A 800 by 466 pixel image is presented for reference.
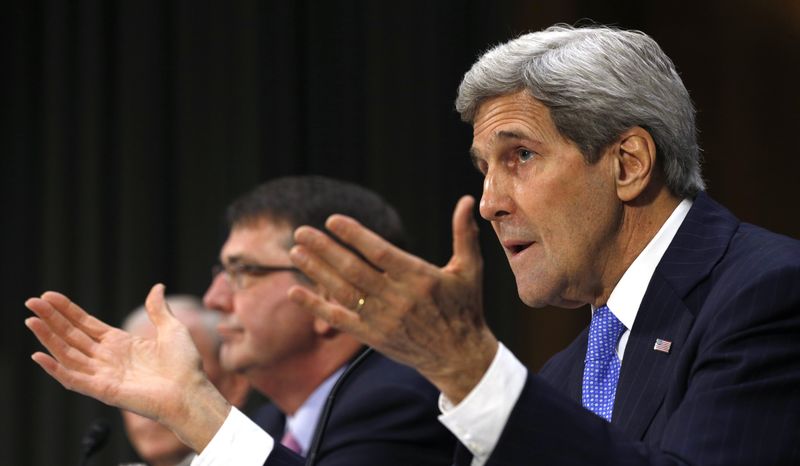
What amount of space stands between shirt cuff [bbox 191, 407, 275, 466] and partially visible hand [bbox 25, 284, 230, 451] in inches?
0.7

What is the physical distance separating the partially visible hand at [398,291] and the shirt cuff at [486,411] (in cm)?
4

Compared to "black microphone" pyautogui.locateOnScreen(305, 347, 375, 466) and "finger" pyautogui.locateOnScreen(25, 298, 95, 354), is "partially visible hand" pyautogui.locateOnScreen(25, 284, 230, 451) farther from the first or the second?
"black microphone" pyautogui.locateOnScreen(305, 347, 375, 466)

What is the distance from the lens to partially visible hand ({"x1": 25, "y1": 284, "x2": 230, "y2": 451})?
1.98m

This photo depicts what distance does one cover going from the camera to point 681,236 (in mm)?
1822

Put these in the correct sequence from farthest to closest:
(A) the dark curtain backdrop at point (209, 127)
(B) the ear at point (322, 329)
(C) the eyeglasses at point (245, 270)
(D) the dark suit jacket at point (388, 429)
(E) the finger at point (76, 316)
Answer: (A) the dark curtain backdrop at point (209, 127) → (C) the eyeglasses at point (245, 270) → (B) the ear at point (322, 329) → (D) the dark suit jacket at point (388, 429) → (E) the finger at point (76, 316)

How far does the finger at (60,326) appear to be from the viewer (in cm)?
207

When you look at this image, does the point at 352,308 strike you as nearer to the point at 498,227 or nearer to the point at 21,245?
the point at 498,227

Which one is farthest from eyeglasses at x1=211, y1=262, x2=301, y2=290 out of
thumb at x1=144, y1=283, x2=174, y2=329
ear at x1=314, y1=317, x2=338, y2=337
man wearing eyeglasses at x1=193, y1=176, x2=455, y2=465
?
thumb at x1=144, y1=283, x2=174, y2=329

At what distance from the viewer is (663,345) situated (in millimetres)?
1687

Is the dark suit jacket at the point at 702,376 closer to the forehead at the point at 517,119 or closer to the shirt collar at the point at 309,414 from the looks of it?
the forehead at the point at 517,119

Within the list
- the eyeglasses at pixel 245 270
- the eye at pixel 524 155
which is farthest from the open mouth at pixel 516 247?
the eyeglasses at pixel 245 270

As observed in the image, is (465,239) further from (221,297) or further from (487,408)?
(221,297)

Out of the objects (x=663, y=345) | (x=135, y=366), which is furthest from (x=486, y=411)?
(x=135, y=366)

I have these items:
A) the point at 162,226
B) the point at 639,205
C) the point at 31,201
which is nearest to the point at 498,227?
the point at 639,205
